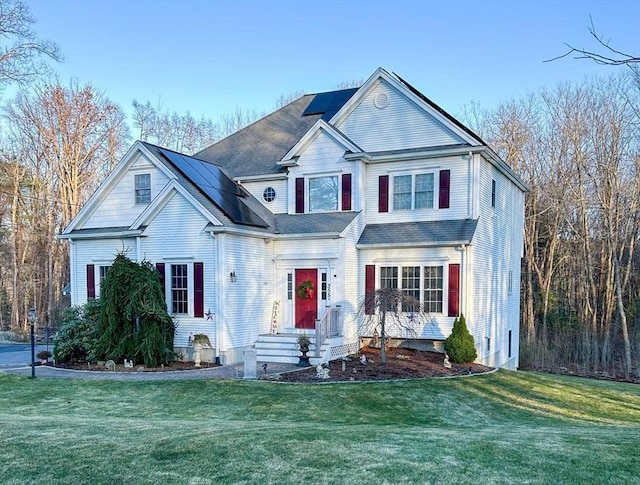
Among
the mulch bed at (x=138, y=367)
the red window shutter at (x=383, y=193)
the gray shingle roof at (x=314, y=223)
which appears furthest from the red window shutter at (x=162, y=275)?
the red window shutter at (x=383, y=193)

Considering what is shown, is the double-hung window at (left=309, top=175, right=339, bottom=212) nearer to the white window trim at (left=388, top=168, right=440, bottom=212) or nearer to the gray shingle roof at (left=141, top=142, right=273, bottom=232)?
the gray shingle roof at (left=141, top=142, right=273, bottom=232)

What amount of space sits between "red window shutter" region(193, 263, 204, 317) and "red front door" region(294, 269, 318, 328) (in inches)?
113

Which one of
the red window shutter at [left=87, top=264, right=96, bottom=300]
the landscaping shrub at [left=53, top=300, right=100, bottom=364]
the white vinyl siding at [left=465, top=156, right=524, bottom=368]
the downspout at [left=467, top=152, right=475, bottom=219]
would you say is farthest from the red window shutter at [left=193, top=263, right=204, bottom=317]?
the downspout at [left=467, top=152, right=475, bottom=219]

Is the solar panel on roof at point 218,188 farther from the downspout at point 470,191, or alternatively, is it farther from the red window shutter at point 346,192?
the downspout at point 470,191

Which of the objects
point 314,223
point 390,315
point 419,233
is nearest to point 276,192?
point 314,223

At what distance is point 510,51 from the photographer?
11.6 metres

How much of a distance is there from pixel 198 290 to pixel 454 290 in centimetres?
711

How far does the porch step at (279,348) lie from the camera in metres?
13.1

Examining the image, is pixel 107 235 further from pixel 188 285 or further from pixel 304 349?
pixel 304 349

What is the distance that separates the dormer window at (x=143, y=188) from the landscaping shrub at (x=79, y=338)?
11.1 ft

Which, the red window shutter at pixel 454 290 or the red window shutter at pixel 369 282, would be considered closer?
the red window shutter at pixel 454 290

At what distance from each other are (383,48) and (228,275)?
36.9 feet

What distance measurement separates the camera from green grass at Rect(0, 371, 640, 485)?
416 cm

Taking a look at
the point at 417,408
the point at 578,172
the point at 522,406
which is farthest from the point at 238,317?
the point at 578,172
